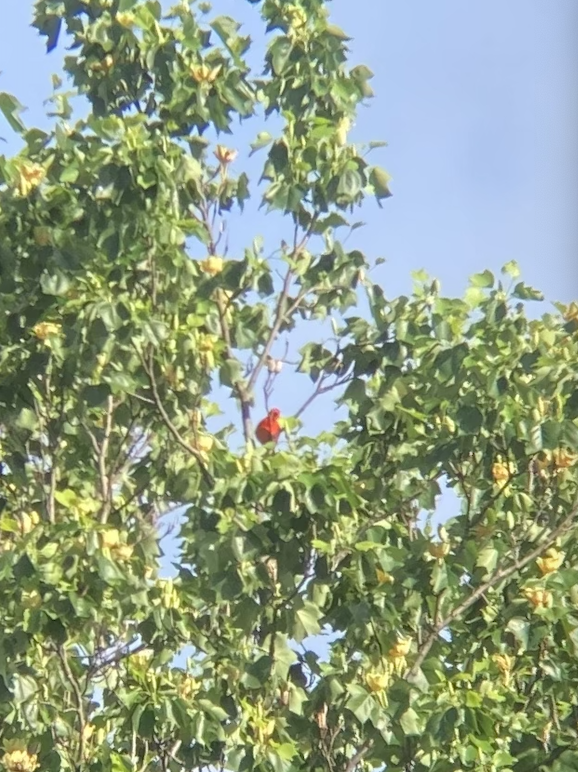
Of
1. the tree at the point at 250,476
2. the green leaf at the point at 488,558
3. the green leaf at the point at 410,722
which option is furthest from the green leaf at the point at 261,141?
the green leaf at the point at 410,722

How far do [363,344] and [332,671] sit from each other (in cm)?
116

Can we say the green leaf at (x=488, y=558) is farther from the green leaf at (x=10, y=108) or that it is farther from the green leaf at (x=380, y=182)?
the green leaf at (x=10, y=108)

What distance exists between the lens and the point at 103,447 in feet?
15.9

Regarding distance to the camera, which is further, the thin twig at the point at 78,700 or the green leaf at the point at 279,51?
the green leaf at the point at 279,51

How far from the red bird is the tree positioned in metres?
0.18

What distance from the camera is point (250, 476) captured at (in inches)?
163

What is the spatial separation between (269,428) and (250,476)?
82 cm

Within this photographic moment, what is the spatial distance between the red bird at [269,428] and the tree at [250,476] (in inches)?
7.0

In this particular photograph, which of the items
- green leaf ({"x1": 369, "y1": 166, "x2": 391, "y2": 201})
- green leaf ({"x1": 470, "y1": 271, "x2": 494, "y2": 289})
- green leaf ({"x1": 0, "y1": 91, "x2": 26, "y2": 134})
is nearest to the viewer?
green leaf ({"x1": 0, "y1": 91, "x2": 26, "y2": 134})

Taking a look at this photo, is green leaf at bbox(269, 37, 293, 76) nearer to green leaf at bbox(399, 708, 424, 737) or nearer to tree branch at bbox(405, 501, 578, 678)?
tree branch at bbox(405, 501, 578, 678)

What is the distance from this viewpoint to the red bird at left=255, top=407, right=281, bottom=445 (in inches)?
193

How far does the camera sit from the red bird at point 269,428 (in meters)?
4.91

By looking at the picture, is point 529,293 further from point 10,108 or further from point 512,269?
point 10,108

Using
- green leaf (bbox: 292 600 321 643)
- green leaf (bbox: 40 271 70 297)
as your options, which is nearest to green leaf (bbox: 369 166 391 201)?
green leaf (bbox: 40 271 70 297)
